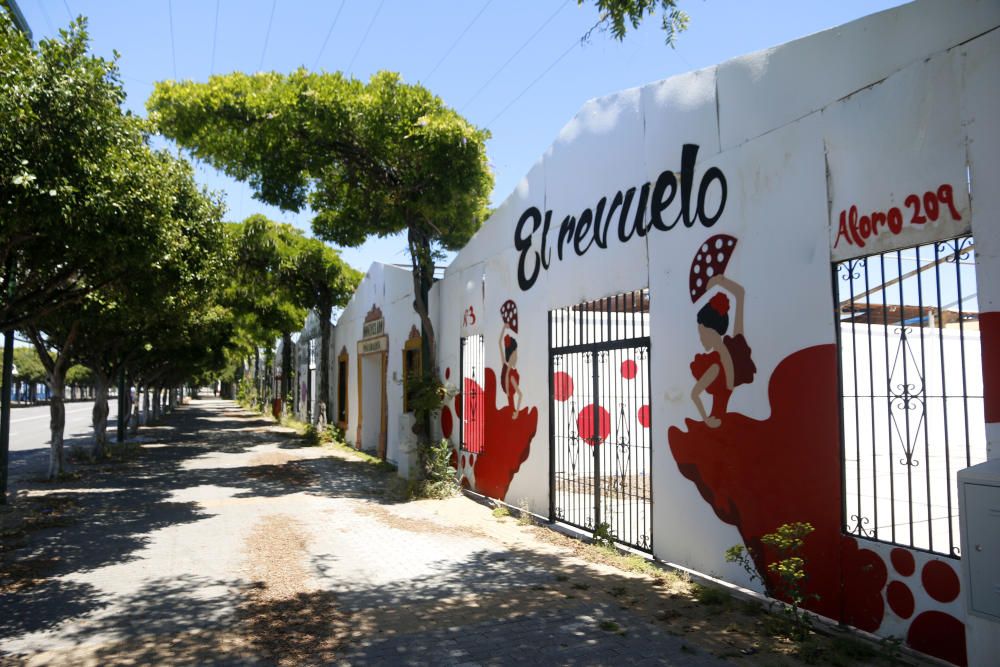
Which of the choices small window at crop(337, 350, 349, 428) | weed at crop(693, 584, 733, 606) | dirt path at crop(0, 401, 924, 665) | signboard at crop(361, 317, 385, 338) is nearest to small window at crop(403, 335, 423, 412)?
signboard at crop(361, 317, 385, 338)

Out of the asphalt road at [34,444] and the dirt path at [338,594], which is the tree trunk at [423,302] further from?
the asphalt road at [34,444]

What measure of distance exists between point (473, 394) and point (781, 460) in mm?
6578

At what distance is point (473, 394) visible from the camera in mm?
11227

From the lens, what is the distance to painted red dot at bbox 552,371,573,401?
895cm

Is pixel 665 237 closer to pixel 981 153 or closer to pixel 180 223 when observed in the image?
pixel 981 153

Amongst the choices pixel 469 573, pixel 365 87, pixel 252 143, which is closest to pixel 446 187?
pixel 365 87

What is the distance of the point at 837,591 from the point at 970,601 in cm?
151

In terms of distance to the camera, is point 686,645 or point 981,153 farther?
point 686,645

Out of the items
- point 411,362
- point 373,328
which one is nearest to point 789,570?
point 411,362

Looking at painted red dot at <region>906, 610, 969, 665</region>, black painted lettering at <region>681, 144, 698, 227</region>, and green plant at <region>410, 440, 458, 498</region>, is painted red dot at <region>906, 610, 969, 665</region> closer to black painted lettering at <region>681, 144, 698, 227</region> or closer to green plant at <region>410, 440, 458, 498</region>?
black painted lettering at <region>681, 144, 698, 227</region>

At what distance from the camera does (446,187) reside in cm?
1149

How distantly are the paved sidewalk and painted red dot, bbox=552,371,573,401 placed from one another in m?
1.83

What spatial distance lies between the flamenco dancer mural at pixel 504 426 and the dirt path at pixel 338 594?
60 cm

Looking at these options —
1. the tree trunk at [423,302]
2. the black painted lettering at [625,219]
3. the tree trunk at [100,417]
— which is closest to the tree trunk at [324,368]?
the tree trunk at [100,417]
